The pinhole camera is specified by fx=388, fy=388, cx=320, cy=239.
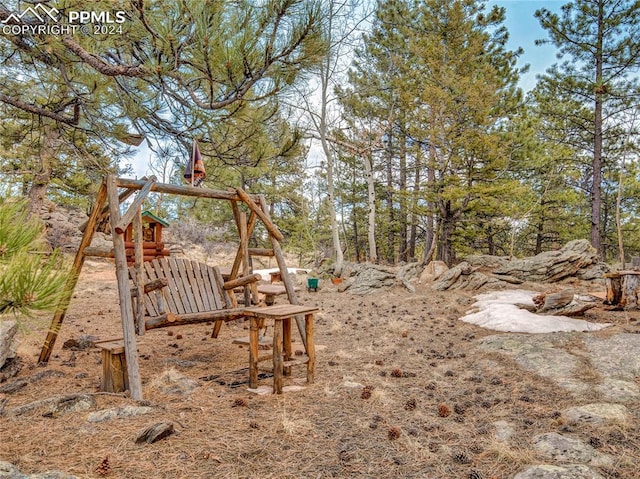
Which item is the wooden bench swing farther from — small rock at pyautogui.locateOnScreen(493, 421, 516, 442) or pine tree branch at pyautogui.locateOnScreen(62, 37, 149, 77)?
small rock at pyautogui.locateOnScreen(493, 421, 516, 442)

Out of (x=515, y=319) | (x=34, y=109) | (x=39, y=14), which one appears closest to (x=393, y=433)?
(x=515, y=319)

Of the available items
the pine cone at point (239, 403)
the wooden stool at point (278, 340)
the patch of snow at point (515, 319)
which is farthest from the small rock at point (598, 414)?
the patch of snow at point (515, 319)

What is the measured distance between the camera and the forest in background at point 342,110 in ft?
10.0

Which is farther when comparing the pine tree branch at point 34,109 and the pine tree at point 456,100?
the pine tree at point 456,100

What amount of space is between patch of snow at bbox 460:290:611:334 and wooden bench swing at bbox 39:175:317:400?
2.98 meters

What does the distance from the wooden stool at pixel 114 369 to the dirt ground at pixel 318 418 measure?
14 centimetres

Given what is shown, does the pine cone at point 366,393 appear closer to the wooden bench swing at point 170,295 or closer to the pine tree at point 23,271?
the wooden bench swing at point 170,295

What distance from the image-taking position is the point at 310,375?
134 inches

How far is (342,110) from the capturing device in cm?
1312

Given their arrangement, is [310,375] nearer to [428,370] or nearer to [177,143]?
[428,370]

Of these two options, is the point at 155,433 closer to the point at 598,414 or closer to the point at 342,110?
the point at 598,414

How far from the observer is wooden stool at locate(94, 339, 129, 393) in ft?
9.84

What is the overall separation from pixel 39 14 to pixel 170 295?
8.03 ft

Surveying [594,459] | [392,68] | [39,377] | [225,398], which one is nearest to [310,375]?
[225,398]
